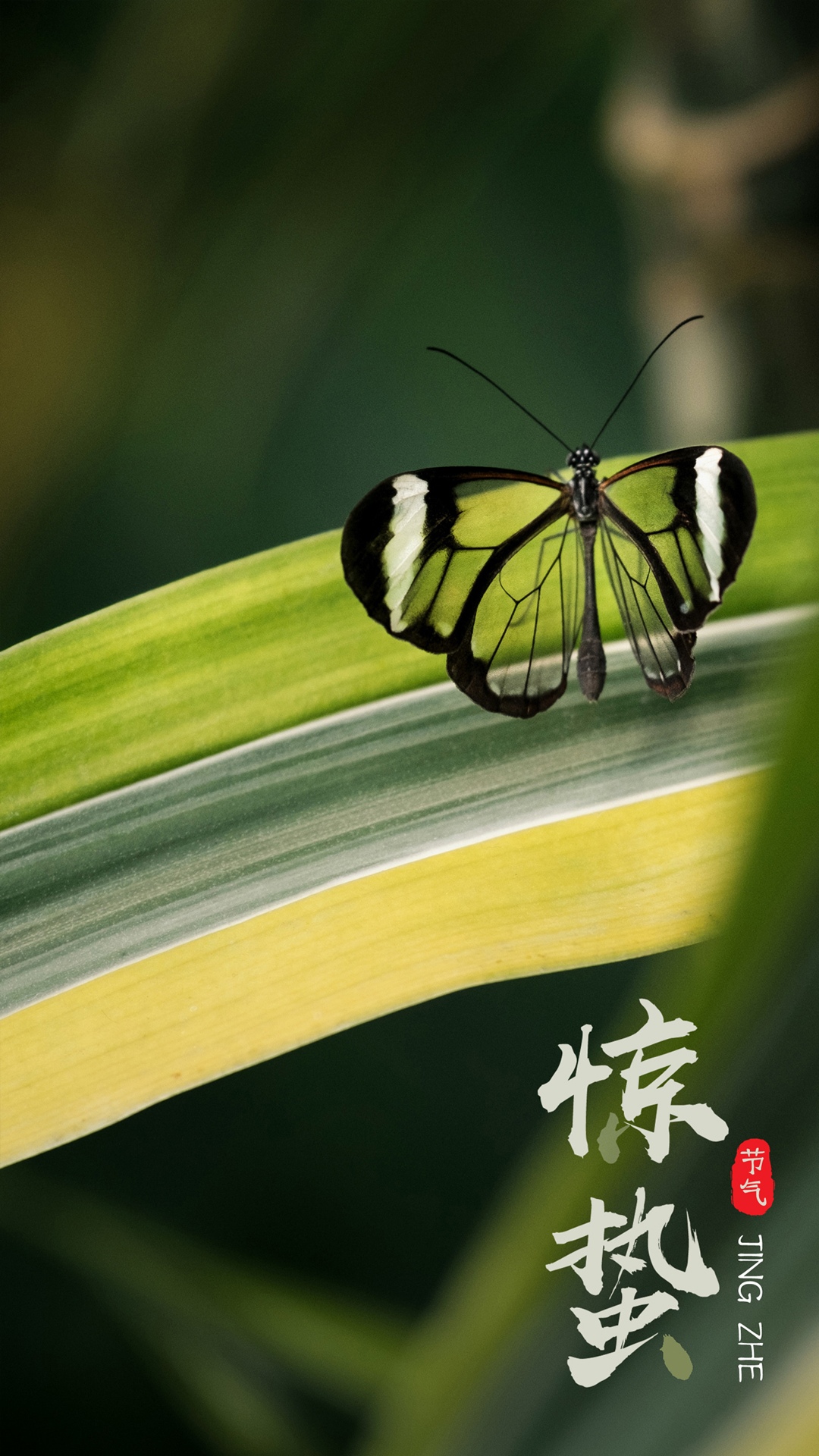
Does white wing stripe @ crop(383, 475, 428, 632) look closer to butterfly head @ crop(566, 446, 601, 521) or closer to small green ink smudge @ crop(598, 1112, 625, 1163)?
butterfly head @ crop(566, 446, 601, 521)

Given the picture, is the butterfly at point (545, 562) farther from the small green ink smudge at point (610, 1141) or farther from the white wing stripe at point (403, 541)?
the small green ink smudge at point (610, 1141)

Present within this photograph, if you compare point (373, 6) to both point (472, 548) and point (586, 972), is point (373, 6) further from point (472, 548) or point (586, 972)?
point (586, 972)

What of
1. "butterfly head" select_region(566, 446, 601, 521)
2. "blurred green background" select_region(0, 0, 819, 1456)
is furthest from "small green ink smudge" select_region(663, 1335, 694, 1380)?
"butterfly head" select_region(566, 446, 601, 521)

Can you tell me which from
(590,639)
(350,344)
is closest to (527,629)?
(590,639)

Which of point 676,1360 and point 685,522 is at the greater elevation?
point 685,522

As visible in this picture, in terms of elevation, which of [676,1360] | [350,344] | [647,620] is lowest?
[676,1360]

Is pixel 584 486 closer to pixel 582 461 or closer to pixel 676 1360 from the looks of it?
pixel 582 461
